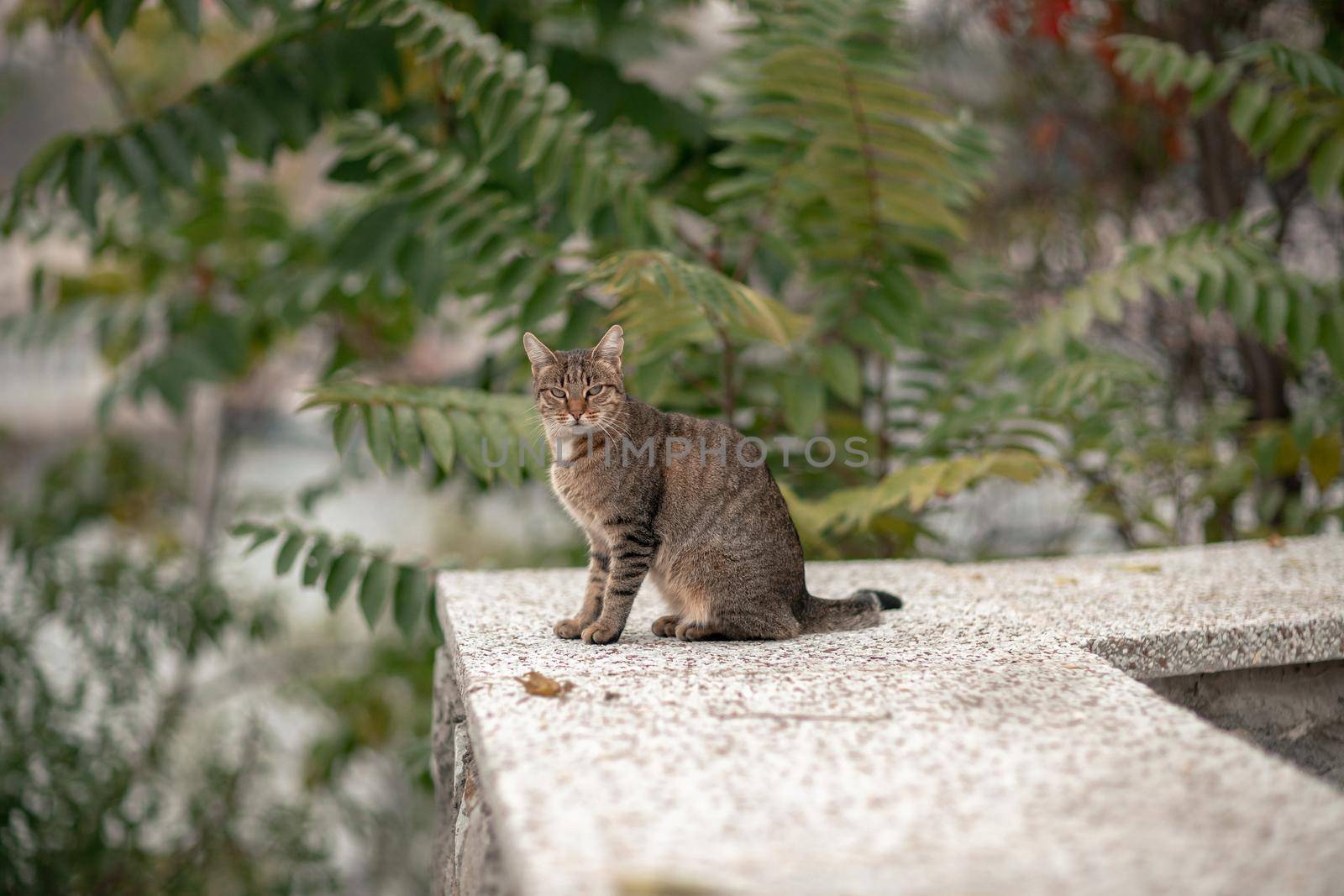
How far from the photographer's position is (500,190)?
346 cm

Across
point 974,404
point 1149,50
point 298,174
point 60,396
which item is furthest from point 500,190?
point 60,396

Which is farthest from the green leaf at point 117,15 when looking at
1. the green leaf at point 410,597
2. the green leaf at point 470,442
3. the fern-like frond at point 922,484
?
the fern-like frond at point 922,484

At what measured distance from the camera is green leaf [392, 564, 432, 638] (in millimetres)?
2834

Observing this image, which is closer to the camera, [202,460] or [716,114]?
[716,114]

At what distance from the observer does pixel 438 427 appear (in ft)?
8.71

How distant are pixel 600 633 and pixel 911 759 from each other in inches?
33.2

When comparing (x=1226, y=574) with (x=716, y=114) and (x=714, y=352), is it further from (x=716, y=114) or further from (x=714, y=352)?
(x=716, y=114)

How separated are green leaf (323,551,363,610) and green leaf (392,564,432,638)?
0.39 ft

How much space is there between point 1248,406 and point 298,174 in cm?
519

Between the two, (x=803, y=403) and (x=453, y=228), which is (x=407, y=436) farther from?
(x=803, y=403)

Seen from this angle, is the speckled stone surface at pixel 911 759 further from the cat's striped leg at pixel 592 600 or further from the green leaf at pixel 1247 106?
the green leaf at pixel 1247 106

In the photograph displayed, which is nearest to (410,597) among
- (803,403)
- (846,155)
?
(803,403)

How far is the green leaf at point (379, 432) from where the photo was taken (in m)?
2.56

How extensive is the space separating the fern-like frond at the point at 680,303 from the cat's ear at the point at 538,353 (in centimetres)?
29
